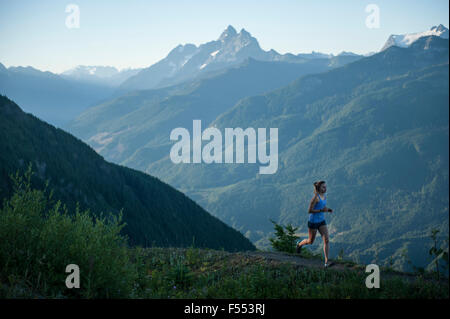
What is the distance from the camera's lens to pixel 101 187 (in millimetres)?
70125

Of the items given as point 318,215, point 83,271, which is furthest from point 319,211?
point 83,271

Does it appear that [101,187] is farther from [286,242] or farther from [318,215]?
[318,215]

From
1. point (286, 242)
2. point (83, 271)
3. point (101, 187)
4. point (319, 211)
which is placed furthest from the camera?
point (101, 187)

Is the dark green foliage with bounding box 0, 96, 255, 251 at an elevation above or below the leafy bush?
above

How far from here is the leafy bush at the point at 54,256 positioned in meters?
7.22

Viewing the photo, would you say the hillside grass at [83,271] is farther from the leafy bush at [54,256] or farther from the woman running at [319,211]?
the woman running at [319,211]

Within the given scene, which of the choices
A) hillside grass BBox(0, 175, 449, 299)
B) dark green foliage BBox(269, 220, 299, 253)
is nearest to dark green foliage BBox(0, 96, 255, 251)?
dark green foliage BBox(269, 220, 299, 253)

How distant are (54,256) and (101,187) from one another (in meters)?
65.5

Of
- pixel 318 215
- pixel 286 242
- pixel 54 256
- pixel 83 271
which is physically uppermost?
pixel 318 215

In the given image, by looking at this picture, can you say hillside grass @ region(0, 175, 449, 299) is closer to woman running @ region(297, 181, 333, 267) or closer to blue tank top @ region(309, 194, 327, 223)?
woman running @ region(297, 181, 333, 267)

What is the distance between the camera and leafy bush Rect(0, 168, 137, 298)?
23.7ft

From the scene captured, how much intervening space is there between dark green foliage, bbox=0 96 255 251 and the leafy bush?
36104 mm
